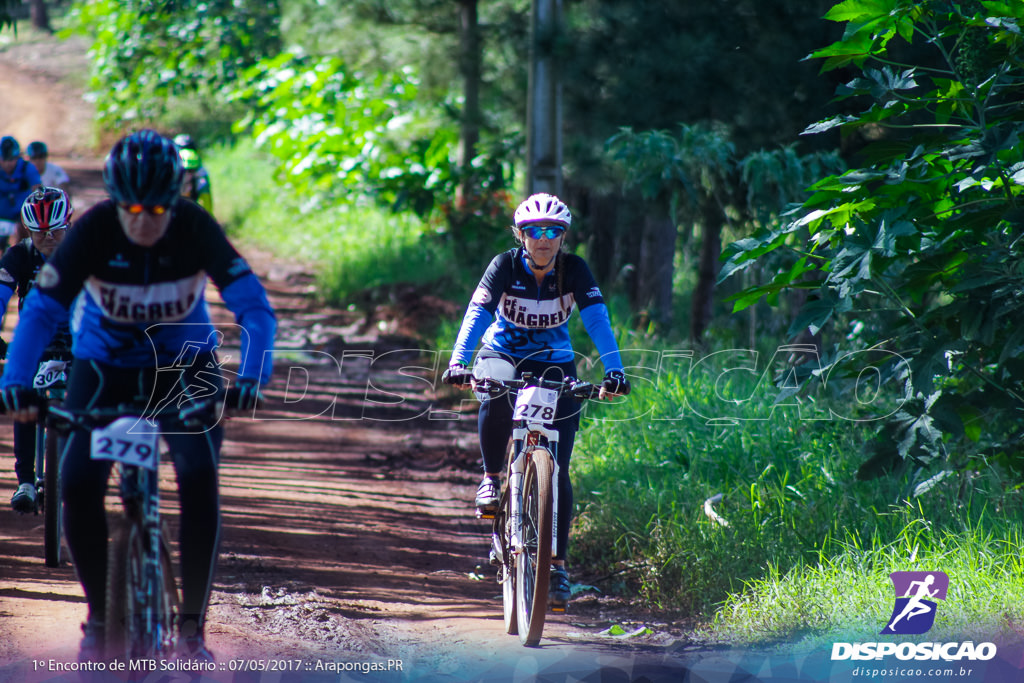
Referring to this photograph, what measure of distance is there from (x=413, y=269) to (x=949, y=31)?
1188cm

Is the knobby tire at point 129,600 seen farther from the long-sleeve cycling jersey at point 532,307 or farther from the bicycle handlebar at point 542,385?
the long-sleeve cycling jersey at point 532,307

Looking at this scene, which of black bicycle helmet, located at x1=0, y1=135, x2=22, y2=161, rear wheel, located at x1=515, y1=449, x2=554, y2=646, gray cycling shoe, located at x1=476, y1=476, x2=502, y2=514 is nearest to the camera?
rear wheel, located at x1=515, y1=449, x2=554, y2=646

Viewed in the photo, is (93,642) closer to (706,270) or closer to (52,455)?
(52,455)

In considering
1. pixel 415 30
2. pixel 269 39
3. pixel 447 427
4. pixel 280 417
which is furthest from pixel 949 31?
pixel 269 39

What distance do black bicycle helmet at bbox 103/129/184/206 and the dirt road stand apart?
1768 mm

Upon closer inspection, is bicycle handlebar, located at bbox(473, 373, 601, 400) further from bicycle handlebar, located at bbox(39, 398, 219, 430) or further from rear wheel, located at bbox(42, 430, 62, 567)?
rear wheel, located at bbox(42, 430, 62, 567)

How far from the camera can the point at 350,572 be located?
21.8ft

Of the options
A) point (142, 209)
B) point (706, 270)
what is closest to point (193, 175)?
point (706, 270)

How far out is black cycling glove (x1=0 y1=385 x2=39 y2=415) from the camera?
386 cm

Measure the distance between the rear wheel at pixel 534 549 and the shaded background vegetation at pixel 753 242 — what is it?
3.71ft

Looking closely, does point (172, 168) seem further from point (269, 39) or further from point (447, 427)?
point (269, 39)

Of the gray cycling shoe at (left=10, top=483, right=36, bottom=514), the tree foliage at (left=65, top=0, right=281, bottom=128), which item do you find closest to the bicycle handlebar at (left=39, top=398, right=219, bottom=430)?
the gray cycling shoe at (left=10, top=483, right=36, bottom=514)

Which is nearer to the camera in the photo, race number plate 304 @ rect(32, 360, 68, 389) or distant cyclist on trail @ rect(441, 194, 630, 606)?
distant cyclist on trail @ rect(441, 194, 630, 606)

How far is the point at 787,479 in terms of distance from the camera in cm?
700
